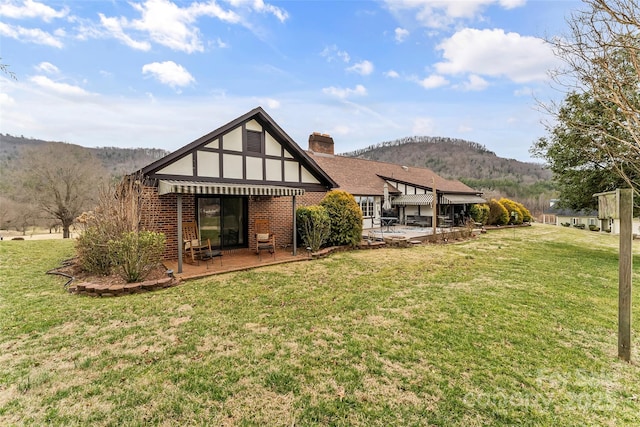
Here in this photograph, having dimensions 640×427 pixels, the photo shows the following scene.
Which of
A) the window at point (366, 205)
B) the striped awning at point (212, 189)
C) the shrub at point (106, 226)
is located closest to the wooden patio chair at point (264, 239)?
the striped awning at point (212, 189)

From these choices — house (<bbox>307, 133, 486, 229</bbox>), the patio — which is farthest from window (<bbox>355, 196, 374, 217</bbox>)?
the patio

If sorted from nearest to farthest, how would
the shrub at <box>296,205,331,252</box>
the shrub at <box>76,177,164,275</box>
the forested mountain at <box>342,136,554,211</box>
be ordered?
1. the shrub at <box>76,177,164,275</box>
2. the shrub at <box>296,205,331,252</box>
3. the forested mountain at <box>342,136,554,211</box>

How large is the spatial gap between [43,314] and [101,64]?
1350cm

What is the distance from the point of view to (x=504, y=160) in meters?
68.6

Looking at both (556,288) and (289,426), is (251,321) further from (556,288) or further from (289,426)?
(556,288)

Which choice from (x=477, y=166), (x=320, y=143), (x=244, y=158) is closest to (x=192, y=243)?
(x=244, y=158)

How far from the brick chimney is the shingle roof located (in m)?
0.75

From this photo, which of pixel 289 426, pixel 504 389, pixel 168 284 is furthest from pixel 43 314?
pixel 504 389

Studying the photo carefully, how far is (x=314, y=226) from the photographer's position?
494 inches

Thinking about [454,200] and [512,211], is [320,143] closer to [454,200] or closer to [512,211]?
[454,200]

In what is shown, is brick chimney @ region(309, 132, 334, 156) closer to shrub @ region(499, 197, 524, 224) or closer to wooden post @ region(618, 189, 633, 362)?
shrub @ region(499, 197, 524, 224)

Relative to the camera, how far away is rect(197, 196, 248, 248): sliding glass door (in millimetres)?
12258

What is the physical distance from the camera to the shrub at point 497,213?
26.9m

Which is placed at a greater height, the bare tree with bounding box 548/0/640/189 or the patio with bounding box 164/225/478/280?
the bare tree with bounding box 548/0/640/189
